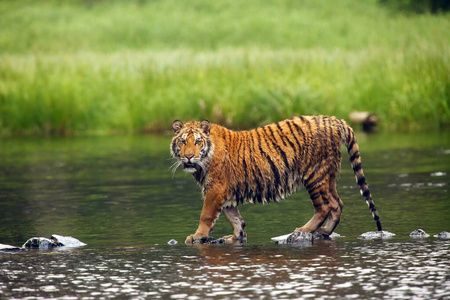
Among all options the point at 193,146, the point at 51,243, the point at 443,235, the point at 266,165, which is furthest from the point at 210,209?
the point at 443,235

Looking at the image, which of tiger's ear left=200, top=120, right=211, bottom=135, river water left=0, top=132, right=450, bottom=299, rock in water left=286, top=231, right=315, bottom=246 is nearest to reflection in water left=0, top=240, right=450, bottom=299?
river water left=0, top=132, right=450, bottom=299

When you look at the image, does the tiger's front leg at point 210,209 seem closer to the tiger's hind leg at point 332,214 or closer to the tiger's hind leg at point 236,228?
the tiger's hind leg at point 236,228

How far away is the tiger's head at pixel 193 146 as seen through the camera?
30.9 ft

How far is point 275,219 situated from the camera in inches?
439

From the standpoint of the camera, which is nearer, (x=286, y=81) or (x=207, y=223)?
(x=207, y=223)

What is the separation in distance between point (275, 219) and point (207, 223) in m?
1.88

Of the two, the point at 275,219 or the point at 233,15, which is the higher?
the point at 233,15

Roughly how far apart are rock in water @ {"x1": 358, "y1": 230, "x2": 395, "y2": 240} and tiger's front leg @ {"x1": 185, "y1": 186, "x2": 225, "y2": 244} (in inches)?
57.5

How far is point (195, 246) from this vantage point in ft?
30.0

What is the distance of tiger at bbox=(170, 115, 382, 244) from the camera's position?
9516mm

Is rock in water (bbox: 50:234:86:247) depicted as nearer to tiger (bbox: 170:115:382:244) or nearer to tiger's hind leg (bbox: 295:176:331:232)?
tiger (bbox: 170:115:382:244)

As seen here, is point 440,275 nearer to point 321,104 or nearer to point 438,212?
point 438,212

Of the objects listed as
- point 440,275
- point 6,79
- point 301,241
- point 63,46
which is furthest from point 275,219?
point 63,46

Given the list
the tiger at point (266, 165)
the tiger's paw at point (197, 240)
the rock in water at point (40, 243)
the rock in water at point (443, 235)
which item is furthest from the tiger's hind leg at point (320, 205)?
the rock in water at point (40, 243)
